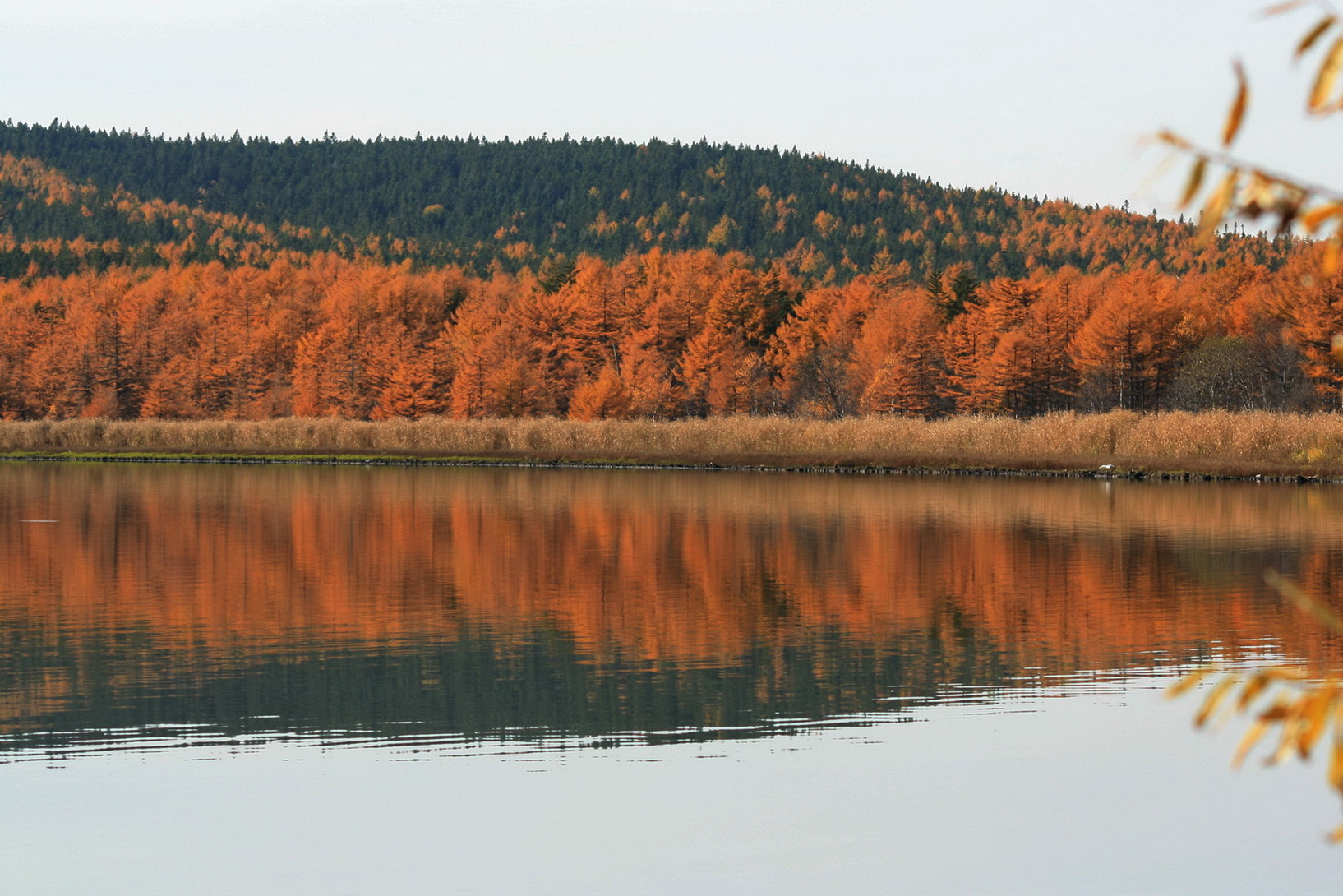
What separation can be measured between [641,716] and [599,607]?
291 inches

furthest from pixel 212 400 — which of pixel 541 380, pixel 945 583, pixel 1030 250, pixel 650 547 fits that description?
pixel 1030 250

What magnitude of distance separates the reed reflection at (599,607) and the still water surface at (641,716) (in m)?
0.10

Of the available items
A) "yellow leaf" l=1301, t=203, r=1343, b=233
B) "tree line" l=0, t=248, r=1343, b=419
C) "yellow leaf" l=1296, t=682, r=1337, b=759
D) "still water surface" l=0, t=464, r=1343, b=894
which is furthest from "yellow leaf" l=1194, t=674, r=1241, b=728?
"tree line" l=0, t=248, r=1343, b=419

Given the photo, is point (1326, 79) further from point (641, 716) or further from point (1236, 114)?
point (641, 716)

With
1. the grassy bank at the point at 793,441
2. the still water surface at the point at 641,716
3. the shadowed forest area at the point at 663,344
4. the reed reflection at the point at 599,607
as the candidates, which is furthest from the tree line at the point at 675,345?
the still water surface at the point at 641,716

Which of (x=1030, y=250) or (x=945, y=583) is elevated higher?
(x=1030, y=250)

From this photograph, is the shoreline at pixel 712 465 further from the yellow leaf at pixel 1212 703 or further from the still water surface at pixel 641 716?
the yellow leaf at pixel 1212 703

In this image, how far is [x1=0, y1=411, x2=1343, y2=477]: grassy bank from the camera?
184 feet

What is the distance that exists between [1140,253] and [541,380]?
373ft

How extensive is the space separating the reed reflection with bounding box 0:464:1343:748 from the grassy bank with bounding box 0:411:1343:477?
14564 millimetres

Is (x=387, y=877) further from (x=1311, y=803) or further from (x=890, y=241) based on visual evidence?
(x=890, y=241)

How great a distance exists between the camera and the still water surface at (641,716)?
1106 cm

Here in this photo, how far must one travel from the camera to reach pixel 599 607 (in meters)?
22.8

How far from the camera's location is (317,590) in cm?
2461
